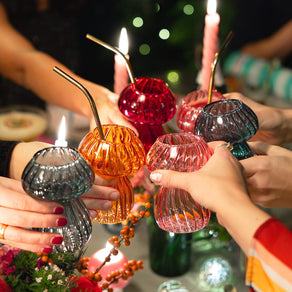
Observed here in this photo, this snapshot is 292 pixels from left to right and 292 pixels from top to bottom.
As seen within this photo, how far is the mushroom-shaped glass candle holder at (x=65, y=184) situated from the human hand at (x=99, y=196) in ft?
0.12

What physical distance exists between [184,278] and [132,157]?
48 cm

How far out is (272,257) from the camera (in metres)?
0.53

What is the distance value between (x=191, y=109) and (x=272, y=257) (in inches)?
12.3

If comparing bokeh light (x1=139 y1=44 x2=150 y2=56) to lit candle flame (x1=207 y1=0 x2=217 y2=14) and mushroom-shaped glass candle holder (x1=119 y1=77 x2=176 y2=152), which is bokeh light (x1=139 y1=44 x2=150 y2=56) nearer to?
lit candle flame (x1=207 y1=0 x2=217 y2=14)

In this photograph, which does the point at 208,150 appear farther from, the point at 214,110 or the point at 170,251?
the point at 170,251

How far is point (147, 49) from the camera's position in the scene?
185cm

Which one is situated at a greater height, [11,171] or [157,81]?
[157,81]

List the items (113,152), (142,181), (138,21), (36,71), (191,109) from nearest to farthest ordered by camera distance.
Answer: (113,152), (191,109), (142,181), (36,71), (138,21)

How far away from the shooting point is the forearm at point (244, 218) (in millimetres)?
551

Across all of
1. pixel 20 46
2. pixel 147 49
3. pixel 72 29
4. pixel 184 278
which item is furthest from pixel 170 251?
pixel 72 29

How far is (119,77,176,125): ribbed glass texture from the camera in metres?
0.73

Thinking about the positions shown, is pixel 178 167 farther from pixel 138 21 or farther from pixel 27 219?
pixel 138 21

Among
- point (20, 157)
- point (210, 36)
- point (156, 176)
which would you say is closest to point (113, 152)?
point (156, 176)

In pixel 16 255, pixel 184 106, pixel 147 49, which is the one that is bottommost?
pixel 16 255
